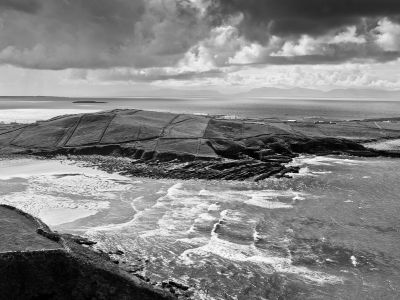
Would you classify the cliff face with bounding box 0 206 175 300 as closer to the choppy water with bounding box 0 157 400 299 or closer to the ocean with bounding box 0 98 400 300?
the choppy water with bounding box 0 157 400 299

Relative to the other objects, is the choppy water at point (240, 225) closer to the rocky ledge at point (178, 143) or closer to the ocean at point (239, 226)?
the ocean at point (239, 226)

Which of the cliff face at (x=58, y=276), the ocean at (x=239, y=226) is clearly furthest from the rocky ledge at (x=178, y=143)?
the cliff face at (x=58, y=276)

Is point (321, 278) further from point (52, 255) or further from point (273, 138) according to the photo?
point (273, 138)

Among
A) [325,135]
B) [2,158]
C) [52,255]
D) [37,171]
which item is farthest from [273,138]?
[52,255]

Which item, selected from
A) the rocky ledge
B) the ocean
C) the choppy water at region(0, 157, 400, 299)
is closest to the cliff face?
the choppy water at region(0, 157, 400, 299)

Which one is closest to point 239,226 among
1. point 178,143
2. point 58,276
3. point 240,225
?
point 240,225

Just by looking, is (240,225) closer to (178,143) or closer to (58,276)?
(58,276)
